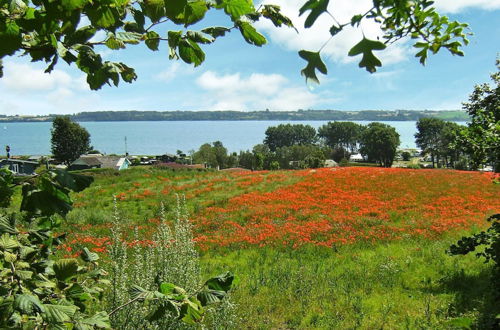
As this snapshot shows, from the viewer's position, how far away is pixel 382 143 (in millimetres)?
97250

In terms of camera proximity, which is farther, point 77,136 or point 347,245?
point 77,136

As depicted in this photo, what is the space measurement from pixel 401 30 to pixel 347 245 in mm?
13060

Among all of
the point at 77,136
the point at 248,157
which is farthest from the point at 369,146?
the point at 77,136

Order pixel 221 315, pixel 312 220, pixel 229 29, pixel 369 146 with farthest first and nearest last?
pixel 369 146
pixel 312 220
pixel 221 315
pixel 229 29

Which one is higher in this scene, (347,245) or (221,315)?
(221,315)

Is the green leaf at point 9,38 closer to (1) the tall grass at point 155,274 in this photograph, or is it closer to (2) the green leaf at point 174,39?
(2) the green leaf at point 174,39

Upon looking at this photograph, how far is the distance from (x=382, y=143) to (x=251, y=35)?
10305 cm

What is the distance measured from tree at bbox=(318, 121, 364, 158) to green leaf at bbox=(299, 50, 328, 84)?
15904 centimetres

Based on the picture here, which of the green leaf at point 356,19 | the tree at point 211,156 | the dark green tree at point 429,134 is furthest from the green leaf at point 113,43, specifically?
the dark green tree at point 429,134

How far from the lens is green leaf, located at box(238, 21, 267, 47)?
4.78 ft

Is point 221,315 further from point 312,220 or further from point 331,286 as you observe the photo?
point 312,220

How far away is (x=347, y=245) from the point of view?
13469 mm

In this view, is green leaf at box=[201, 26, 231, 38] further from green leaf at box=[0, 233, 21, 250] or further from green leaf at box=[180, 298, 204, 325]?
green leaf at box=[0, 233, 21, 250]

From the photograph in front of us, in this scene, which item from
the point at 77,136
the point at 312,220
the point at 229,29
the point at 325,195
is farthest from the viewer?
the point at 77,136
